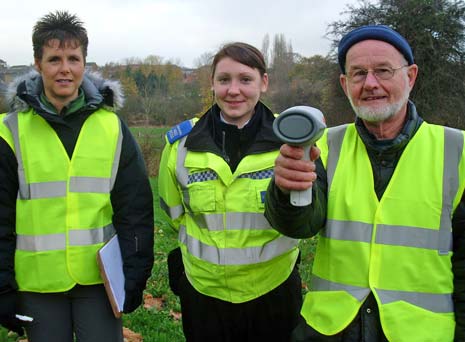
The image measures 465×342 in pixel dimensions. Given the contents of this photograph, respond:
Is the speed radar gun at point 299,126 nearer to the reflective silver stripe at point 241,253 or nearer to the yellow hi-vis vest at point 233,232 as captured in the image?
the yellow hi-vis vest at point 233,232

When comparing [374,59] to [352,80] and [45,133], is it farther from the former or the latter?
[45,133]

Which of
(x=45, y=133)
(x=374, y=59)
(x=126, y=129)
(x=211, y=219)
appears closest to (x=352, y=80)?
(x=374, y=59)

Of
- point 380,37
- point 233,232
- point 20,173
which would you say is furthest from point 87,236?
point 380,37

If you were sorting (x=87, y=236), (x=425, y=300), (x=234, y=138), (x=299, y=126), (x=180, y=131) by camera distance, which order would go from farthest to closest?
(x=180, y=131)
(x=234, y=138)
(x=87, y=236)
(x=425, y=300)
(x=299, y=126)

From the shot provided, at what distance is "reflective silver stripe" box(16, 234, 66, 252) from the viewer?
9.02ft

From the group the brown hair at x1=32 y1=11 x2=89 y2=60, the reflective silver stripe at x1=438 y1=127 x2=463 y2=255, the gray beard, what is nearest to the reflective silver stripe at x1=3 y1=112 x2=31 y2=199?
the brown hair at x1=32 y1=11 x2=89 y2=60

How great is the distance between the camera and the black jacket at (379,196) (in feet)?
6.89

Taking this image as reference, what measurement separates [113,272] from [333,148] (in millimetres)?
1473

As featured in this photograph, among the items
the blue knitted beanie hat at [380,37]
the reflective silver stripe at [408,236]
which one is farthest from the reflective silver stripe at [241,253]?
the blue knitted beanie hat at [380,37]

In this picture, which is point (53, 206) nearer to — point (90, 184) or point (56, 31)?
point (90, 184)

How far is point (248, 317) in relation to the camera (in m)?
2.82

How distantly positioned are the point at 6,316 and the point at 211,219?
1.26 meters

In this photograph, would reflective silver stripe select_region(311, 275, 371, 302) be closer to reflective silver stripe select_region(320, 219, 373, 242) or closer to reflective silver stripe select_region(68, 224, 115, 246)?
reflective silver stripe select_region(320, 219, 373, 242)

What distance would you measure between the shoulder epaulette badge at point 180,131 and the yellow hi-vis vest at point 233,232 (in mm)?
235
